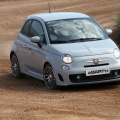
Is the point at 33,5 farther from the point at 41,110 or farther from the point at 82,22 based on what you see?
the point at 41,110

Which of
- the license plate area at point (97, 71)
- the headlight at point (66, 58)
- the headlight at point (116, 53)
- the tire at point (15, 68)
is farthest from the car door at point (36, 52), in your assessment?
the headlight at point (116, 53)

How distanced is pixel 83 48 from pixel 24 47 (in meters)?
2.12

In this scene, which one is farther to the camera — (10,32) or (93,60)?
(10,32)

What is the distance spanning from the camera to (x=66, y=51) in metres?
13.1

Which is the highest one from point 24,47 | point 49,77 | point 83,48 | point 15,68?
point 83,48

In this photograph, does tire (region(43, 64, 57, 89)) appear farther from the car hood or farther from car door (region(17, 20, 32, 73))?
car door (region(17, 20, 32, 73))

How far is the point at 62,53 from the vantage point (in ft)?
42.8

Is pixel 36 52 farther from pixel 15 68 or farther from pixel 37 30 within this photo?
pixel 15 68

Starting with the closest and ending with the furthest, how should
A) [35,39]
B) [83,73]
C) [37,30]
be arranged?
[83,73] → [35,39] → [37,30]

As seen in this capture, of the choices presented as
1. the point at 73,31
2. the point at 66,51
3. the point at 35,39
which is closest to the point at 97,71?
the point at 66,51

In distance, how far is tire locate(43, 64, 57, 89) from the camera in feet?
43.5

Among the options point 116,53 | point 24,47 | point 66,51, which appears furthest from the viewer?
point 24,47

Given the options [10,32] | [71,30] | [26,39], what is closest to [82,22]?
[71,30]

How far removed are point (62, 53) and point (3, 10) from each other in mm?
22718
